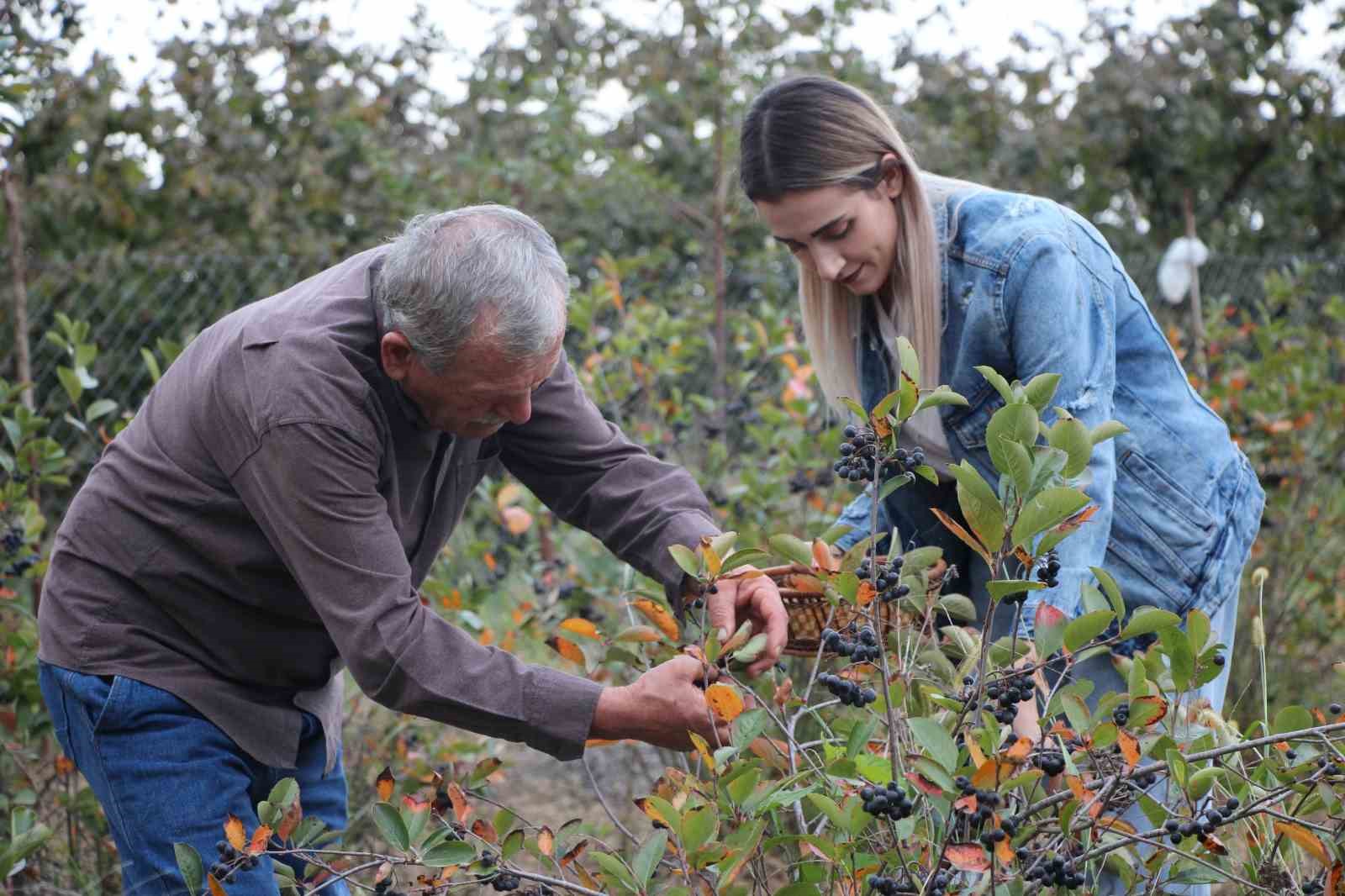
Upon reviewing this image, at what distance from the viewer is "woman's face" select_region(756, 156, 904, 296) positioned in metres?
2.29

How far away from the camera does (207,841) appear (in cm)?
210

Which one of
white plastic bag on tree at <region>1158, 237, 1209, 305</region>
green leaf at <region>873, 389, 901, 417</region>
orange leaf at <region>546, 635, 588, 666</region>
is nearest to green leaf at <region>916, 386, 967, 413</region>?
green leaf at <region>873, 389, 901, 417</region>

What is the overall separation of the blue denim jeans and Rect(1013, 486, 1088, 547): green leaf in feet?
4.00

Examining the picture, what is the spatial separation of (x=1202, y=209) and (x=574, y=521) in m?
8.23

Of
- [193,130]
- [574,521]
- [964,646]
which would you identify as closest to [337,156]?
[193,130]

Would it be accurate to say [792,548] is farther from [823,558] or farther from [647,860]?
[647,860]

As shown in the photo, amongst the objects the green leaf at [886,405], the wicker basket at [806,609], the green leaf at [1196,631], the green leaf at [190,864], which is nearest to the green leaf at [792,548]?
the wicker basket at [806,609]

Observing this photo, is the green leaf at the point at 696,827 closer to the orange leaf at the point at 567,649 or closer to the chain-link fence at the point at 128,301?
the orange leaf at the point at 567,649

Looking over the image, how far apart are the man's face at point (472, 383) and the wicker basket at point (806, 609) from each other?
44cm

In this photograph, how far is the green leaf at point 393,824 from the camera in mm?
1723

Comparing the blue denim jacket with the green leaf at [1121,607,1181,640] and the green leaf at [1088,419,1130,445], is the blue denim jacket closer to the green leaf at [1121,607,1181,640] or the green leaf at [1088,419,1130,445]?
the green leaf at [1088,419,1130,445]

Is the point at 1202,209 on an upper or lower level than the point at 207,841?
lower

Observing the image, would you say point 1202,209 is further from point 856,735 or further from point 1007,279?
point 856,735

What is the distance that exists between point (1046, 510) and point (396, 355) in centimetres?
95
